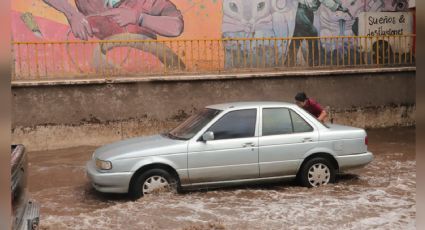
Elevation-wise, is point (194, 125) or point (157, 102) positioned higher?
point (157, 102)

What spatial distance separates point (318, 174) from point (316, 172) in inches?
1.9

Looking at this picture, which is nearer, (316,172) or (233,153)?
(233,153)

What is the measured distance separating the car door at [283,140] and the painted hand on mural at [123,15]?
800cm

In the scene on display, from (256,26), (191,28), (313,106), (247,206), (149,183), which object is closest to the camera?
(247,206)

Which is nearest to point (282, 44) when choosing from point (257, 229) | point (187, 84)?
point (187, 84)

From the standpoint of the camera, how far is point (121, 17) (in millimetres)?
14234

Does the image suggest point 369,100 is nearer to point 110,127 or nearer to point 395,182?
point 395,182

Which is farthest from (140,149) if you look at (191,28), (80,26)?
(191,28)

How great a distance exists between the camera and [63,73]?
42.7 ft

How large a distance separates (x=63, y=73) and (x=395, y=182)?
9.03 m

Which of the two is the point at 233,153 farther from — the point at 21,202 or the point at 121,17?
the point at 121,17

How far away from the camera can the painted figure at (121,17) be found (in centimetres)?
1387

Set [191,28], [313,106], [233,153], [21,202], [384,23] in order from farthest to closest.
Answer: [384,23] < [191,28] < [313,106] < [233,153] < [21,202]

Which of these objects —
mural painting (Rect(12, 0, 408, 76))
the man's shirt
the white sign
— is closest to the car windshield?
the man's shirt
